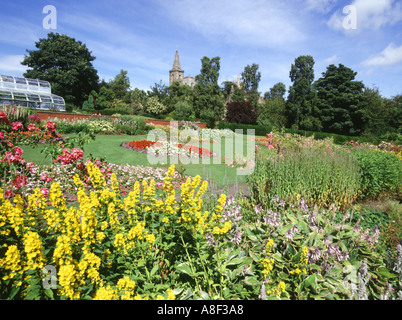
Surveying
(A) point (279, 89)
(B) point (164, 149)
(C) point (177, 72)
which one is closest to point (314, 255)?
(B) point (164, 149)

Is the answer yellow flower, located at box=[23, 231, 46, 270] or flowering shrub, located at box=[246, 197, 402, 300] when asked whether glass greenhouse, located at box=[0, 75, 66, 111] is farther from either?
flowering shrub, located at box=[246, 197, 402, 300]

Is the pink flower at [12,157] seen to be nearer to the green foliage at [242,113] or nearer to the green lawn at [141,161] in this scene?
the green lawn at [141,161]

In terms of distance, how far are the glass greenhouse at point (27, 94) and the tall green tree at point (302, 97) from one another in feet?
100

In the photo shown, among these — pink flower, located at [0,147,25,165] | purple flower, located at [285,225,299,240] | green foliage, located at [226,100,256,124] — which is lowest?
purple flower, located at [285,225,299,240]

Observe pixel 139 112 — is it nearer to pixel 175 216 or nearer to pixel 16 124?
pixel 16 124

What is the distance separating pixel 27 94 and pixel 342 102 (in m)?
38.1

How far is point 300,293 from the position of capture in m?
1.84

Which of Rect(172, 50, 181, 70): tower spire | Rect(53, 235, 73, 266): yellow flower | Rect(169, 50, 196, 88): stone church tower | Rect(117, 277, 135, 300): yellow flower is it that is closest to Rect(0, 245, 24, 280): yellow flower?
Rect(53, 235, 73, 266): yellow flower

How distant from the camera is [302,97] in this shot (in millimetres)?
34594

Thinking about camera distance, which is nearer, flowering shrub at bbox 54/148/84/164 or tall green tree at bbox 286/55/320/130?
flowering shrub at bbox 54/148/84/164

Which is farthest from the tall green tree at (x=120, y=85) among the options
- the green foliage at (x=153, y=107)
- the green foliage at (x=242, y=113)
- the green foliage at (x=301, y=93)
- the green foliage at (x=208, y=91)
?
the green foliage at (x=301, y=93)

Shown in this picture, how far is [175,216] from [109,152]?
959cm

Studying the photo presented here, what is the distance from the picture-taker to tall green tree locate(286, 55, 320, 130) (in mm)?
34081

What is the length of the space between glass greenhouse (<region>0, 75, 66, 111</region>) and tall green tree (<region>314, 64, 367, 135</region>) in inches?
1347
